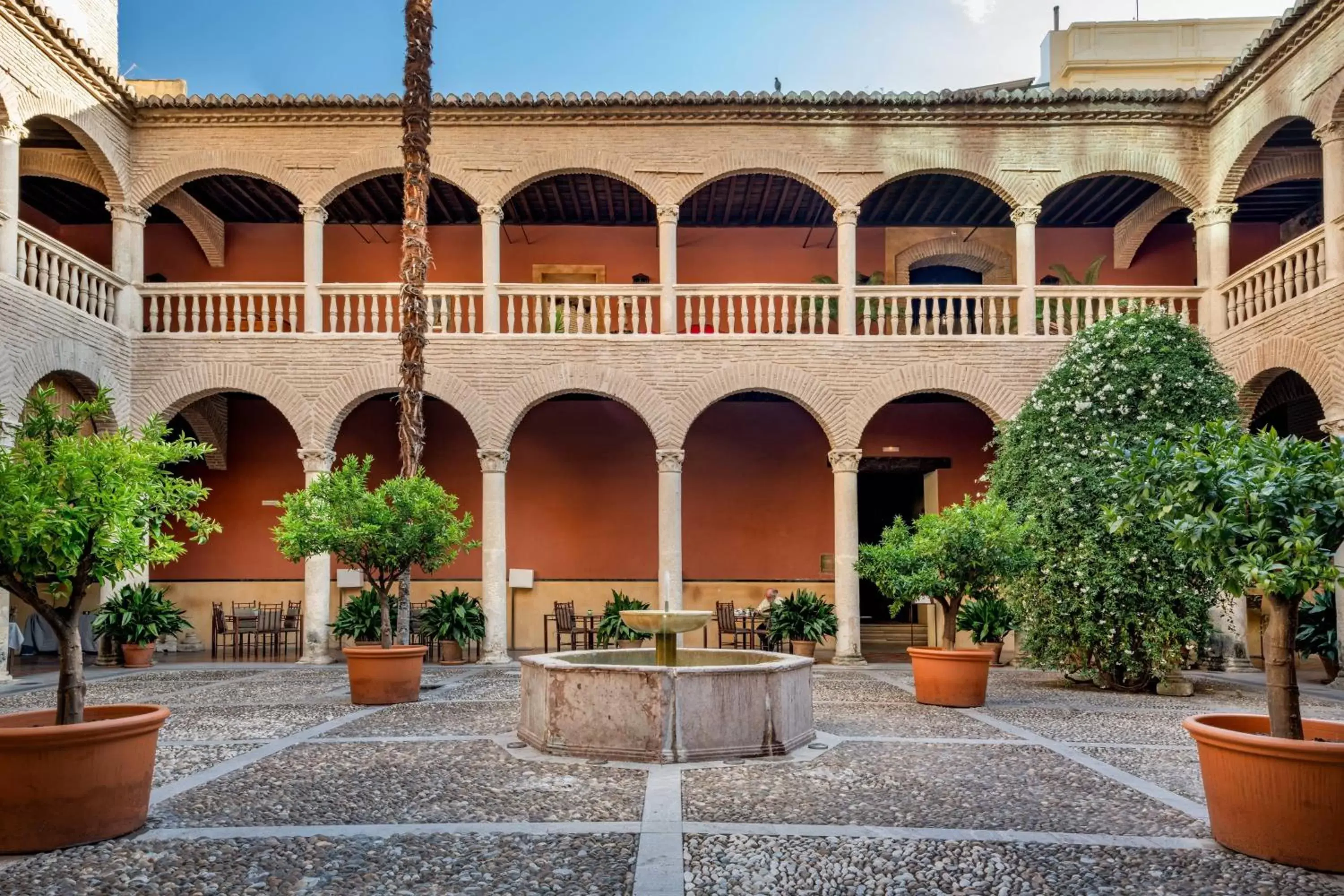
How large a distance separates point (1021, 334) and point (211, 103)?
11231 millimetres

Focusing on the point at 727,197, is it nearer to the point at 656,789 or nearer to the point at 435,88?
the point at 435,88

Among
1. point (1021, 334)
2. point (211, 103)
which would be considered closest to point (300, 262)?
point (211, 103)

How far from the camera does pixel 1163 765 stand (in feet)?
22.5

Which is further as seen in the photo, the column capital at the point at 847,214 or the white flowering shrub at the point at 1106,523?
the column capital at the point at 847,214

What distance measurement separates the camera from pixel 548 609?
17.0 metres

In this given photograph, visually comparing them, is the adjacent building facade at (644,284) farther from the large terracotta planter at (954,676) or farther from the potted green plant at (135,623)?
the large terracotta planter at (954,676)

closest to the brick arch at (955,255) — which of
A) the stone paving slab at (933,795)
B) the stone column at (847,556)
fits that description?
the stone column at (847,556)

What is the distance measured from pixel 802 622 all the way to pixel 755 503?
3.55 metres

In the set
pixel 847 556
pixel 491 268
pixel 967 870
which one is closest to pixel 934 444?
pixel 847 556

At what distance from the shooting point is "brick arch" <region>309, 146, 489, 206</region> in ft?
47.5

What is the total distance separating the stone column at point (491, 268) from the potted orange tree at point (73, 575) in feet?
29.8

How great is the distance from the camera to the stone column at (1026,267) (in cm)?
1450

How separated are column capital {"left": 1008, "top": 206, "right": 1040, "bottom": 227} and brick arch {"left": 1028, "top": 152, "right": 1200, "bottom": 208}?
0.27 feet

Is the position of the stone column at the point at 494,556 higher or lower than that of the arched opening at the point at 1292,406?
lower
